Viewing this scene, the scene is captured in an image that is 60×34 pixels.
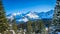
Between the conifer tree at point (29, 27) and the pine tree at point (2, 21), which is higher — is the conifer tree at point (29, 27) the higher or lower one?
the lower one

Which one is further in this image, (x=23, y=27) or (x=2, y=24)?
(x=23, y=27)

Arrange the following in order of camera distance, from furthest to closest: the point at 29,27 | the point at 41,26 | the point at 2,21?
1. the point at 41,26
2. the point at 29,27
3. the point at 2,21

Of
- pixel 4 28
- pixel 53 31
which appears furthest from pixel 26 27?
pixel 4 28

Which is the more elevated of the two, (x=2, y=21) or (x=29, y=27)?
(x=2, y=21)

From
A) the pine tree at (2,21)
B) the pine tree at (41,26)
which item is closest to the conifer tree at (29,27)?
the pine tree at (41,26)

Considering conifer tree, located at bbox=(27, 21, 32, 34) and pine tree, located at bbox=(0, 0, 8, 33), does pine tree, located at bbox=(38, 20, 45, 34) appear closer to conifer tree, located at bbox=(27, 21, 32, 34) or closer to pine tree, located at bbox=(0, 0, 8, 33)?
conifer tree, located at bbox=(27, 21, 32, 34)

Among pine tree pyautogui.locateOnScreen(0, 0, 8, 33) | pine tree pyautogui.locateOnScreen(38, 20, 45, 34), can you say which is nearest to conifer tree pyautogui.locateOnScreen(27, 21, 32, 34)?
pine tree pyautogui.locateOnScreen(38, 20, 45, 34)

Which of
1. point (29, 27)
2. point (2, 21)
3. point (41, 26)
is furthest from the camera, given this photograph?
point (41, 26)

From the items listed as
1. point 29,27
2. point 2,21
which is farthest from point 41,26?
point 2,21

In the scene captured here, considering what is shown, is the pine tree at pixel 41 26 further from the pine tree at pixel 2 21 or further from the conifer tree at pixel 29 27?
the pine tree at pixel 2 21

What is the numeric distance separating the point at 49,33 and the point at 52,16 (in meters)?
1.65

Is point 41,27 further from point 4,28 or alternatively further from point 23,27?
point 4,28

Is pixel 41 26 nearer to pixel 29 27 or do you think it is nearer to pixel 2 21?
pixel 29 27

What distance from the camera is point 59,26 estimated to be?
18.3 meters
